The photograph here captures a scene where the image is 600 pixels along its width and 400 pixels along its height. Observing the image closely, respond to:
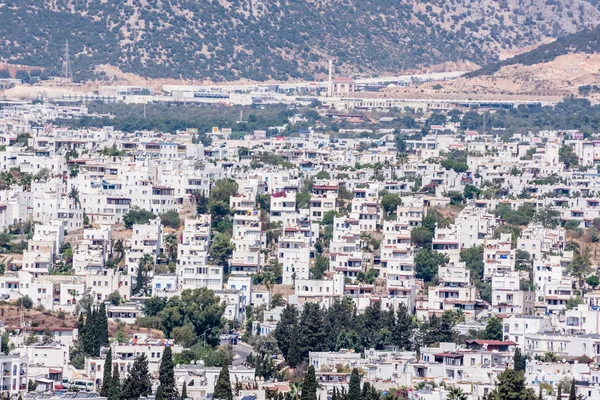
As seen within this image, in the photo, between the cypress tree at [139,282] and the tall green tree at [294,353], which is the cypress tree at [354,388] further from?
the cypress tree at [139,282]

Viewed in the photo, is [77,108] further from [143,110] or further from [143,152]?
[143,152]

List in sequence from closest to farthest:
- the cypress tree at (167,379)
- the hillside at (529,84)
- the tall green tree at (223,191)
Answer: the cypress tree at (167,379) < the tall green tree at (223,191) < the hillside at (529,84)

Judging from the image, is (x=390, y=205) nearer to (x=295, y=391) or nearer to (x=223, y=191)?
(x=223, y=191)

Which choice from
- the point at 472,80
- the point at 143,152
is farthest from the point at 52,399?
the point at 472,80

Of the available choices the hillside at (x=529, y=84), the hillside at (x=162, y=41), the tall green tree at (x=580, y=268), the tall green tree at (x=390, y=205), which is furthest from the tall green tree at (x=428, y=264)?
the hillside at (x=162, y=41)

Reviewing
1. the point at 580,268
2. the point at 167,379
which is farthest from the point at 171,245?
the point at 167,379

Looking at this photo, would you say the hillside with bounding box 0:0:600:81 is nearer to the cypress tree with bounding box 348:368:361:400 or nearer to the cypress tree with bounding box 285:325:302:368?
the cypress tree with bounding box 285:325:302:368

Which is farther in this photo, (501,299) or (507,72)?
(507,72)
